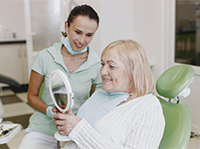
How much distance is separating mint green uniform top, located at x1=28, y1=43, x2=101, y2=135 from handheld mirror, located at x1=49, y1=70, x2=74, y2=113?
1.24ft

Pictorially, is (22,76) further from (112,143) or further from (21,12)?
(112,143)

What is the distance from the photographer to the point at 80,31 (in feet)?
5.20

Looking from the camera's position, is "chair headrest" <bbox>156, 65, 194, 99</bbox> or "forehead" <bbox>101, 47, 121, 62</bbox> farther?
"chair headrest" <bbox>156, 65, 194, 99</bbox>

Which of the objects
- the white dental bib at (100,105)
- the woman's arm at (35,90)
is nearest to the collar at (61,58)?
the woman's arm at (35,90)

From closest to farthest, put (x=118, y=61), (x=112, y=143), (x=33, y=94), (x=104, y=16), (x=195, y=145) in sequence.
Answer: (x=112, y=143) → (x=118, y=61) → (x=33, y=94) → (x=195, y=145) → (x=104, y=16)

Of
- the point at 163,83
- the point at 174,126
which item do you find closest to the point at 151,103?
the point at 174,126

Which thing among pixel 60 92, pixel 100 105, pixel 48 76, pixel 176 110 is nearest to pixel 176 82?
pixel 176 110

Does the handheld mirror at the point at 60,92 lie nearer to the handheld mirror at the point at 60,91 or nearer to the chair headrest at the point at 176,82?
the handheld mirror at the point at 60,91

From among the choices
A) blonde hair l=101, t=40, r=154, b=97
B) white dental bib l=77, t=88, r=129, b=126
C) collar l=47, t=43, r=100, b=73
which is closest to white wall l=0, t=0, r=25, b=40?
collar l=47, t=43, r=100, b=73

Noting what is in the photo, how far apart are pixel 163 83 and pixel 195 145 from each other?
1363 millimetres

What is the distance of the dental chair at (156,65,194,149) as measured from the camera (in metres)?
1.23

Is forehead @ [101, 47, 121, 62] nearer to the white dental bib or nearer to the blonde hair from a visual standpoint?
the blonde hair

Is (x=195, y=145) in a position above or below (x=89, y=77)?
below

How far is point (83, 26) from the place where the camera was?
1562mm
